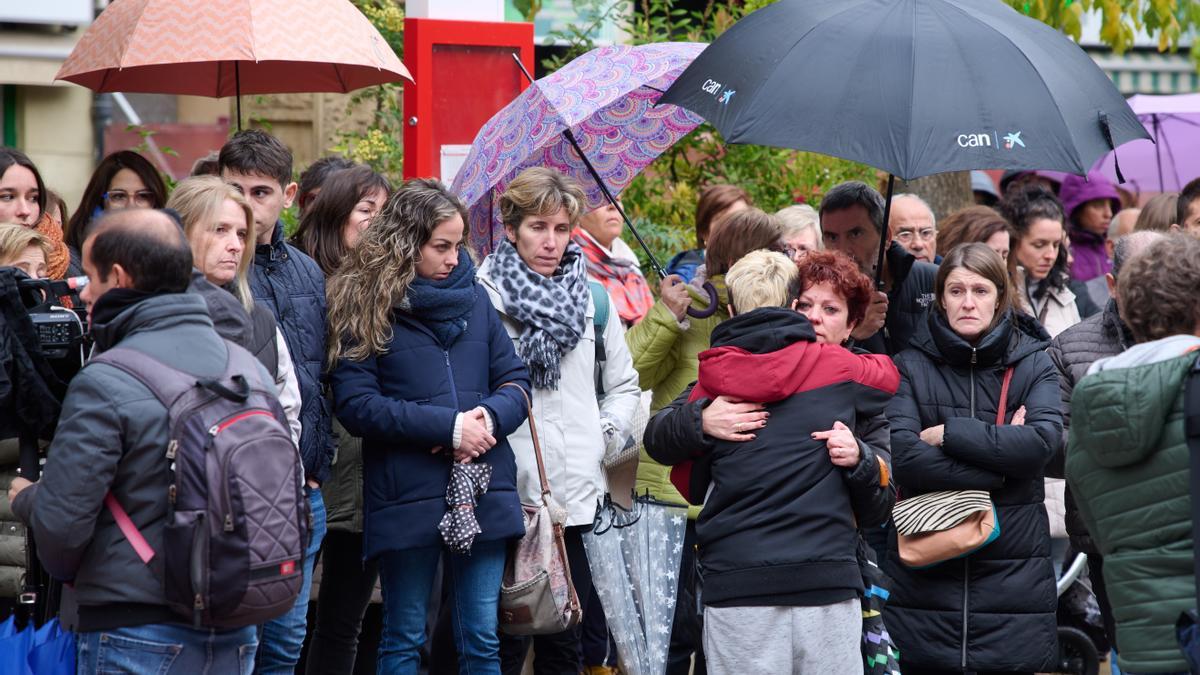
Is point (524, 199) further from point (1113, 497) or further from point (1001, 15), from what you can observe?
point (1113, 497)

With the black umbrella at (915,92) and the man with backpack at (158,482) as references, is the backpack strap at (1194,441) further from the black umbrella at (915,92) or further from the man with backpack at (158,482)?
the man with backpack at (158,482)

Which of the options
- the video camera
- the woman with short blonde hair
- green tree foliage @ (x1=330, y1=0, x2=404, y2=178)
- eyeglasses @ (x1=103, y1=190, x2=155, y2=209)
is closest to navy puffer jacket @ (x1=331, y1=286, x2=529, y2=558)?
the woman with short blonde hair

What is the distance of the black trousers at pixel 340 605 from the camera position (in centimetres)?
569

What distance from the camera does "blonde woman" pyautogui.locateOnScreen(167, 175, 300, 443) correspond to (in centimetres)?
477

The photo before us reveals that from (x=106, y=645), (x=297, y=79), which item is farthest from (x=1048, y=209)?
(x=106, y=645)

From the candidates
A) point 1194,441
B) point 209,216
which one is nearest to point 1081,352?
point 1194,441

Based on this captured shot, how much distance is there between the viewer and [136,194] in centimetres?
599

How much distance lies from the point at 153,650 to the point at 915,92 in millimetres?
2801

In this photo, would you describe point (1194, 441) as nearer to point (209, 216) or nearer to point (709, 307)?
point (709, 307)

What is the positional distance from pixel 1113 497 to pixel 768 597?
1099mm

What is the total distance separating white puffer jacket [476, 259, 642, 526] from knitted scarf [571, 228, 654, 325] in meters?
1.43

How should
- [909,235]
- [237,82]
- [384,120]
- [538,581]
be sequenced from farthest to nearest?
[384,120] < [909,235] < [237,82] < [538,581]

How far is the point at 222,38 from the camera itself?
5738 mm

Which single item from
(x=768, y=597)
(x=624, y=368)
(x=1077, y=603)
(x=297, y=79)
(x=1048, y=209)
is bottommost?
(x=1077, y=603)
